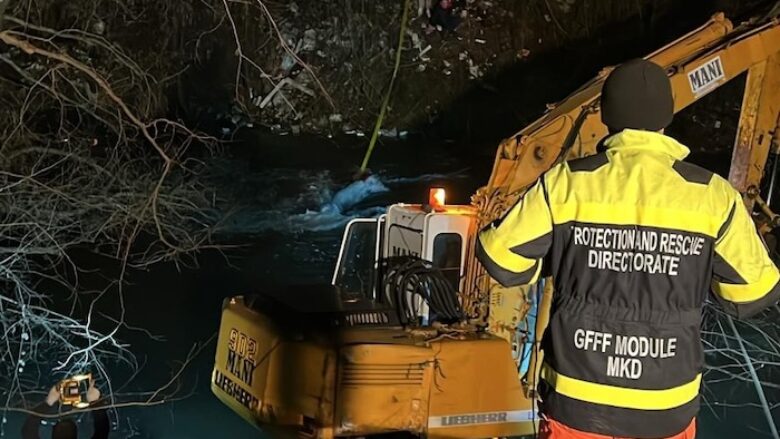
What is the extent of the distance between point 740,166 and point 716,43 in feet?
2.30

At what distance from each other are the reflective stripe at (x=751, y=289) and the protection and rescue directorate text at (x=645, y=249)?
0.49ft

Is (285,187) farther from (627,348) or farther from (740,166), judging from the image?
(627,348)

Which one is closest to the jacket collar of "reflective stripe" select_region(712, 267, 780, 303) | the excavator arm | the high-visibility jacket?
the high-visibility jacket

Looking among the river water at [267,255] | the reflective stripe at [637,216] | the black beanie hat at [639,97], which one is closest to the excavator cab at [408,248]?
the river water at [267,255]

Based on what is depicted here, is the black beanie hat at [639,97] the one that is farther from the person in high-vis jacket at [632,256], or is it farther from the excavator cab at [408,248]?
the excavator cab at [408,248]

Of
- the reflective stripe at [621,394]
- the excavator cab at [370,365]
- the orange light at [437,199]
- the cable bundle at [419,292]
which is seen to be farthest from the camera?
the orange light at [437,199]

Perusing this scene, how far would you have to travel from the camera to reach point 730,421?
22.9 ft

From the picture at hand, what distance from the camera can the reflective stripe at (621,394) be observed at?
2562 mm

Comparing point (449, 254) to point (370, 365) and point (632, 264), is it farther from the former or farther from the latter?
point (632, 264)

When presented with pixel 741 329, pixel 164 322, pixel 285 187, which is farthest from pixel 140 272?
pixel 741 329

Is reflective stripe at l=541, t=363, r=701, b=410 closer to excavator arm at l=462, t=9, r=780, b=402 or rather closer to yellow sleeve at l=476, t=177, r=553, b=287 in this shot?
yellow sleeve at l=476, t=177, r=553, b=287

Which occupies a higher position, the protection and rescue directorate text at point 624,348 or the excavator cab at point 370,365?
the protection and rescue directorate text at point 624,348

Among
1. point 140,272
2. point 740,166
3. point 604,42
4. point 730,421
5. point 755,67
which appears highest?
point 604,42

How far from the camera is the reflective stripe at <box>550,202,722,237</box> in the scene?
248cm
